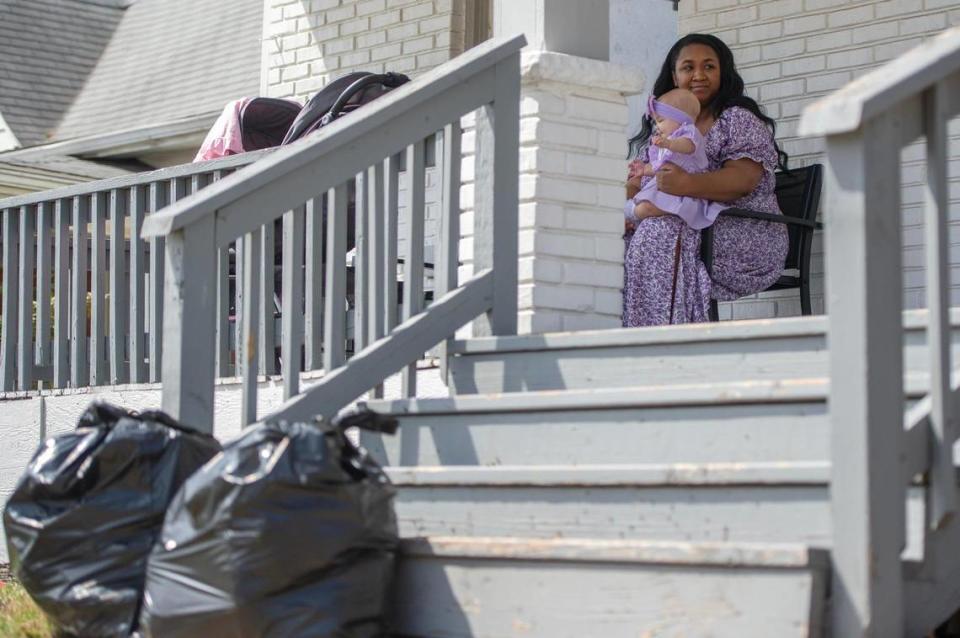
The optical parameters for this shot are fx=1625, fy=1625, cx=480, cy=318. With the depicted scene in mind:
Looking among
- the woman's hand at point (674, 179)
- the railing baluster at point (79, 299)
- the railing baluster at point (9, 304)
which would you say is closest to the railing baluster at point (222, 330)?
the railing baluster at point (79, 299)

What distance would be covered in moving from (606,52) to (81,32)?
14890 millimetres

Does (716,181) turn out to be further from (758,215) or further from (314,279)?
(314,279)

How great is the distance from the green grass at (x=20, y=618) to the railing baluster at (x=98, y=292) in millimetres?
1261

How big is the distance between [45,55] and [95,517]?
15709 mm

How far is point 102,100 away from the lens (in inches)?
700

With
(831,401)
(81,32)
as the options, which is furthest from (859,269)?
(81,32)

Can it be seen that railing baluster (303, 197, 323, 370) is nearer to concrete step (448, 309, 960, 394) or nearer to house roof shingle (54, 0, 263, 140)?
concrete step (448, 309, 960, 394)

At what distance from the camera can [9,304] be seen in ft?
22.0

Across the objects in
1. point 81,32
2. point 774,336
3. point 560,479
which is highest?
point 81,32

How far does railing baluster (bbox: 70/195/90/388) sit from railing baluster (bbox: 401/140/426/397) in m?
2.01

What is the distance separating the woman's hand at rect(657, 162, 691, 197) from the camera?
233 inches

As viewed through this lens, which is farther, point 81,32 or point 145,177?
point 81,32

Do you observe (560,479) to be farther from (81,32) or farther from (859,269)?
(81,32)

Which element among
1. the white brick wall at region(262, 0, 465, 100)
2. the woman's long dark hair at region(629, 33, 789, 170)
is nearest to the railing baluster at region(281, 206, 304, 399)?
the woman's long dark hair at region(629, 33, 789, 170)
